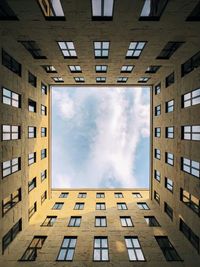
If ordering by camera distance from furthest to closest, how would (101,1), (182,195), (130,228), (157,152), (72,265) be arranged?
(157,152), (130,228), (182,195), (72,265), (101,1)

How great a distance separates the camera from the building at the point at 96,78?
16.3m

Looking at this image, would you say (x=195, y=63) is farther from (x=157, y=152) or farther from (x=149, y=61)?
(x=157, y=152)

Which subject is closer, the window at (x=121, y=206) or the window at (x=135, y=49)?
the window at (x=135, y=49)

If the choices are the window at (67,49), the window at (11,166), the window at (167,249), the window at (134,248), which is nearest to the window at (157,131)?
the window at (167,249)

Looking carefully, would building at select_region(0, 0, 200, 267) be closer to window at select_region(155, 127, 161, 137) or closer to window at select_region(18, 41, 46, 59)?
window at select_region(18, 41, 46, 59)

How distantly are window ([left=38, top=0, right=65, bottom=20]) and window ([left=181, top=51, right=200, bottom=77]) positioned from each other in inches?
504

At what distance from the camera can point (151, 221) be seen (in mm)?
25484

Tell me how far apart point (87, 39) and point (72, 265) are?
20.4 metres

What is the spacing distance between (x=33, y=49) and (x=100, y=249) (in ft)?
70.2

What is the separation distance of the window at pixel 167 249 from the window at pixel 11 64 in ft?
76.1

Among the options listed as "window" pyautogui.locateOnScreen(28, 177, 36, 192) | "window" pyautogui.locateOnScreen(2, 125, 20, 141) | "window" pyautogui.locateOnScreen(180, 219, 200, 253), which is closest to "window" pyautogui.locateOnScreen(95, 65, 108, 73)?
"window" pyautogui.locateOnScreen(2, 125, 20, 141)

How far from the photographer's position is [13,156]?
794 inches

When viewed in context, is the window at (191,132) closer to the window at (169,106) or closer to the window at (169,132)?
the window at (169,132)

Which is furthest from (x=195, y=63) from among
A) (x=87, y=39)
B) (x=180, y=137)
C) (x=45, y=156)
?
(x=45, y=156)
